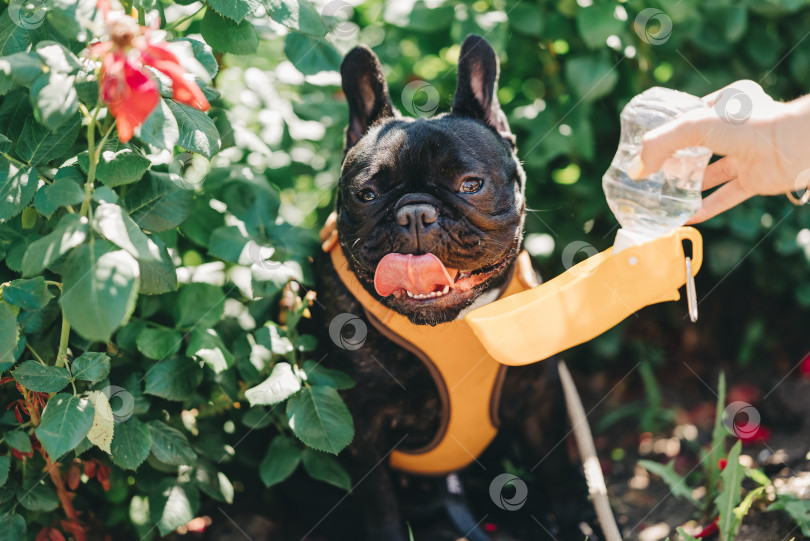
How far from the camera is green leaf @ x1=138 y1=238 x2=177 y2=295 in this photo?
165cm

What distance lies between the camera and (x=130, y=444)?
1803 millimetres

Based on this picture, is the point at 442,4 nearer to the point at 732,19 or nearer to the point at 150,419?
the point at 732,19

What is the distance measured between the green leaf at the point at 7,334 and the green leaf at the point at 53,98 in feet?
1.53

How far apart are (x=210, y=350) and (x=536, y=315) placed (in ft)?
3.01

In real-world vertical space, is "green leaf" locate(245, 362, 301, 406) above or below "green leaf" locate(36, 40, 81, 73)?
below

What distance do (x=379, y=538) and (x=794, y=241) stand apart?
6.89ft

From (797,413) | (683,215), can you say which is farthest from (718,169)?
(797,413)

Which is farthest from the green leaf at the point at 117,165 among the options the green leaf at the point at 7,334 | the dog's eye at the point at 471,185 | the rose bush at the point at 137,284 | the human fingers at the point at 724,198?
the human fingers at the point at 724,198

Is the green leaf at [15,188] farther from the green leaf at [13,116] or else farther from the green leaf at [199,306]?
the green leaf at [199,306]

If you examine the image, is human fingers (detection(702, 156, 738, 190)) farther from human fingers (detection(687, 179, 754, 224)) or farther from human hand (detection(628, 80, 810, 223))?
human hand (detection(628, 80, 810, 223))

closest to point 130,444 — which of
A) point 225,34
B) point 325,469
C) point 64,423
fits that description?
point 64,423

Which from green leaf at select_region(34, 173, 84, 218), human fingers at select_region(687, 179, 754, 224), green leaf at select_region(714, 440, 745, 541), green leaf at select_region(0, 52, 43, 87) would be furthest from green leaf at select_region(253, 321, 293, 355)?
green leaf at select_region(714, 440, 745, 541)

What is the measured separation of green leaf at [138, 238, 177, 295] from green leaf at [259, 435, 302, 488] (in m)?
0.68

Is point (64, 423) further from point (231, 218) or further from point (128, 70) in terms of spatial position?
point (231, 218)
